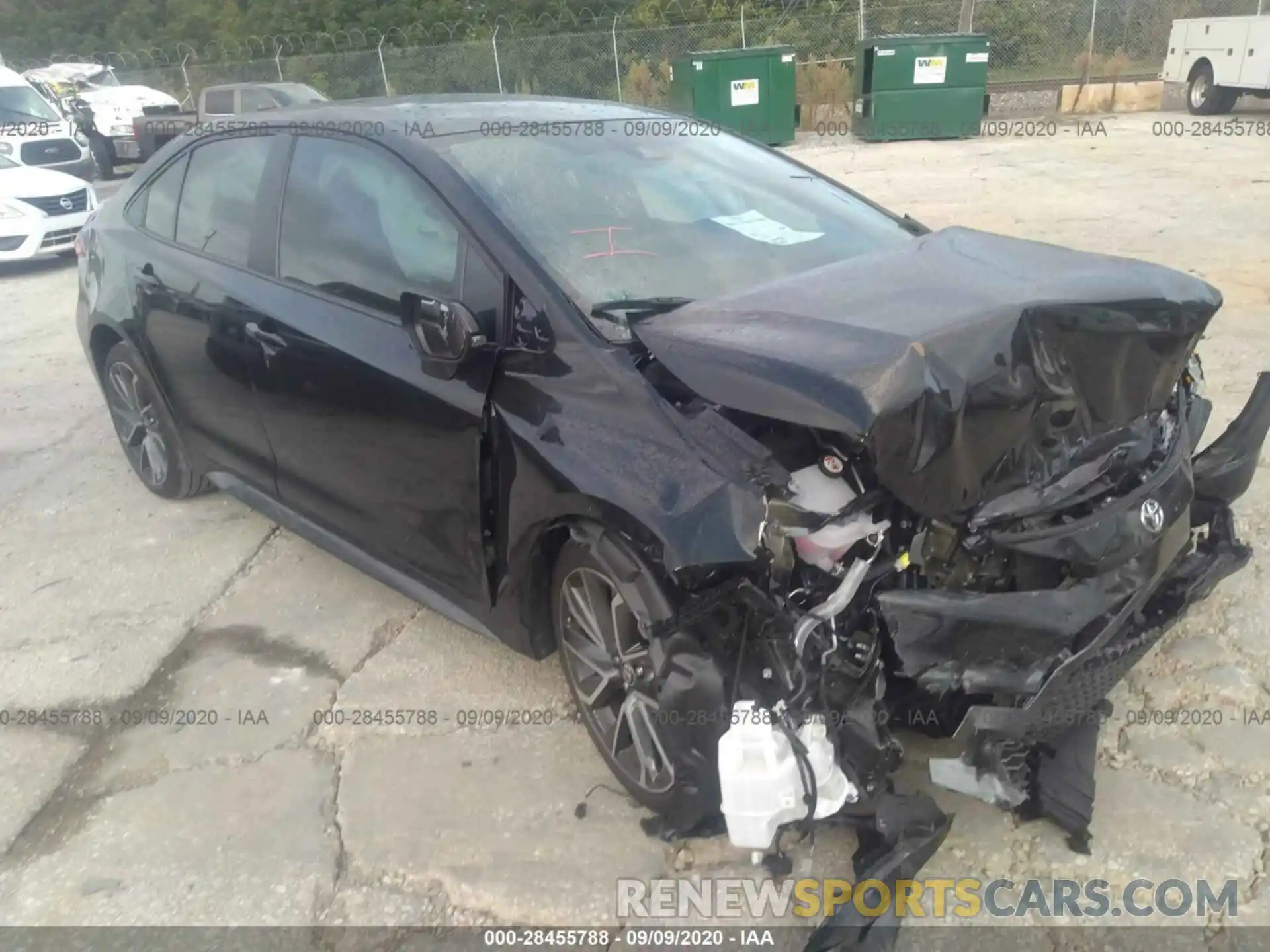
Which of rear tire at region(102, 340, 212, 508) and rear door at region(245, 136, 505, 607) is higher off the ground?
rear door at region(245, 136, 505, 607)

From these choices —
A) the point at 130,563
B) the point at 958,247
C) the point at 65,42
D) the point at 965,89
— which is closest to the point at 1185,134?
the point at 965,89

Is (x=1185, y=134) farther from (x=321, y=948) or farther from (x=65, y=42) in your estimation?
(x=65, y=42)

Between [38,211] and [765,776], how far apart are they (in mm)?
11305

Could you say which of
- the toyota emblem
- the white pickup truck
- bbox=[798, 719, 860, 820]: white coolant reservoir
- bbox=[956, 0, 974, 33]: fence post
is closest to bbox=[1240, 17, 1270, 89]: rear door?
the white pickup truck

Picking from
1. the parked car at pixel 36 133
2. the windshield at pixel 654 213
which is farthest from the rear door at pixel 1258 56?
the parked car at pixel 36 133

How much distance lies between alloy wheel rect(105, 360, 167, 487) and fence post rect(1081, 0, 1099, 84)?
1840 cm

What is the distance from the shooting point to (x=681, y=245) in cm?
302

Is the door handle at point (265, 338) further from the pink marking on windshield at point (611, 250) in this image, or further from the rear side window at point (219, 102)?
the rear side window at point (219, 102)

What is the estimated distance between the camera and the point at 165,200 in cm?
423

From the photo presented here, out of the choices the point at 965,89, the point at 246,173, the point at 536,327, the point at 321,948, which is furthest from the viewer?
the point at 965,89

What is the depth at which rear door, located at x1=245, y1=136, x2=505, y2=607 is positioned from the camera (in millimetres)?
2836

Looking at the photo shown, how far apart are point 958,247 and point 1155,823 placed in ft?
5.19

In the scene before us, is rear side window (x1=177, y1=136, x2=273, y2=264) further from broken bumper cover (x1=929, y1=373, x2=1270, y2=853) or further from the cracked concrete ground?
broken bumper cover (x1=929, y1=373, x2=1270, y2=853)

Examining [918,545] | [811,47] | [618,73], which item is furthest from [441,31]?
[918,545]
